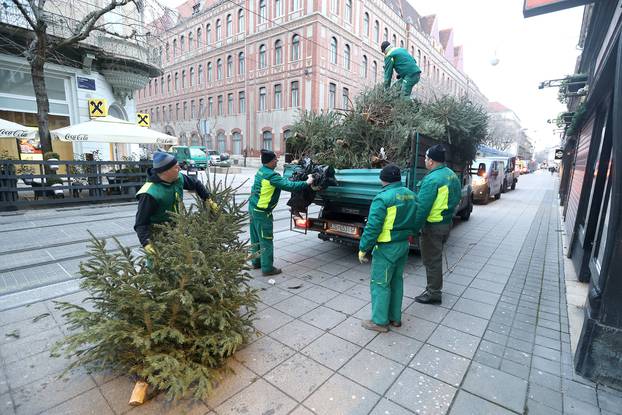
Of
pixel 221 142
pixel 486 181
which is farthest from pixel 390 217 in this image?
pixel 221 142

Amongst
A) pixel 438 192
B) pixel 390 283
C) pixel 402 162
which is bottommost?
pixel 390 283

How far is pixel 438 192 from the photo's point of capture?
377 cm

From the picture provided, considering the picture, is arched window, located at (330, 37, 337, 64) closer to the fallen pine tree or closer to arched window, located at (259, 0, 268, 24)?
arched window, located at (259, 0, 268, 24)

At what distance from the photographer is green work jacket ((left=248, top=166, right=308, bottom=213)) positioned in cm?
447

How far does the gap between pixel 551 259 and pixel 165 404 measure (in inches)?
268

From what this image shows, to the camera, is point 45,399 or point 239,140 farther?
point 239,140

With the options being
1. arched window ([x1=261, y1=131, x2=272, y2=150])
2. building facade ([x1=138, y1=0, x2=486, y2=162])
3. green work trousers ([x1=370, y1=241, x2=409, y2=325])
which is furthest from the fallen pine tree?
arched window ([x1=261, y1=131, x2=272, y2=150])

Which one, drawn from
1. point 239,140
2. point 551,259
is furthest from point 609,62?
point 239,140

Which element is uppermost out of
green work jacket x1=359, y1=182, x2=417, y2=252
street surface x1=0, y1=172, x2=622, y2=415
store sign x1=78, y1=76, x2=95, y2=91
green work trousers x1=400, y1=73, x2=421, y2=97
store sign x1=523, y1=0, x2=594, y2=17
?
store sign x1=78, y1=76, x2=95, y2=91

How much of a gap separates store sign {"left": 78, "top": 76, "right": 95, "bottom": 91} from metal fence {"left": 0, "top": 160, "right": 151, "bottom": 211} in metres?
5.85

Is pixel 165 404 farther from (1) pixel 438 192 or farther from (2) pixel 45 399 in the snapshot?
(1) pixel 438 192

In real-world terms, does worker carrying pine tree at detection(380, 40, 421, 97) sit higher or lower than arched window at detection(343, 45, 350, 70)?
lower

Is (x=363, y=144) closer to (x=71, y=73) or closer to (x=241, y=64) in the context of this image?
(x=71, y=73)

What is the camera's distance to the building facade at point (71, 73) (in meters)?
12.6
